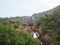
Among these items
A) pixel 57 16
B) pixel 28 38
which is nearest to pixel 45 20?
pixel 57 16

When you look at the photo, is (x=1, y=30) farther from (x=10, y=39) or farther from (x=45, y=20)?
(x=45, y=20)

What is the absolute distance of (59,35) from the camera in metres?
32.7

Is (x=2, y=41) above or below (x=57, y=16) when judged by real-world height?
below

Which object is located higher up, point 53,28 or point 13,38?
point 53,28

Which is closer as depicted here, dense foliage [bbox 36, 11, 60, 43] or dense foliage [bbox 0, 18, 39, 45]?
dense foliage [bbox 0, 18, 39, 45]

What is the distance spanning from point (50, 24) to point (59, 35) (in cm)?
699

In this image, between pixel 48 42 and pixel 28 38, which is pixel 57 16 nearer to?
pixel 48 42

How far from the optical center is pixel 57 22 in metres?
37.6

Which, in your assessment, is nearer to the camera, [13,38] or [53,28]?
[13,38]

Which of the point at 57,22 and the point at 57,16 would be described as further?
the point at 57,16

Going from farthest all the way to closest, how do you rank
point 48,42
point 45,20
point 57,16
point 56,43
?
point 45,20 < point 57,16 < point 48,42 < point 56,43

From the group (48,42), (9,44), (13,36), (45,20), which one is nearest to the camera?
(9,44)

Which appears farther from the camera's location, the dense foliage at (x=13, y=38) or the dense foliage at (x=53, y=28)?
the dense foliage at (x=53, y=28)

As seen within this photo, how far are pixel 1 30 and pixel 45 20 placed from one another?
1997cm
